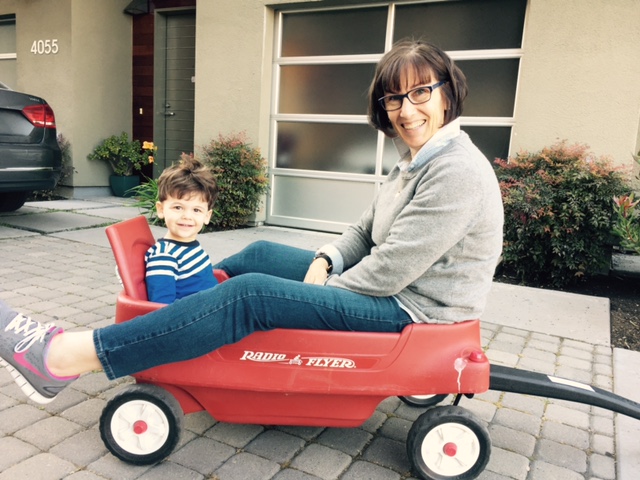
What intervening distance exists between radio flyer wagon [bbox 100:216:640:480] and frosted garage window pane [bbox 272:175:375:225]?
168 inches

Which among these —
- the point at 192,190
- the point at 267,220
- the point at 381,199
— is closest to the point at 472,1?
the point at 267,220

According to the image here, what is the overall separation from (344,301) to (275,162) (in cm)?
502

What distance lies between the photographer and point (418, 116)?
1980mm

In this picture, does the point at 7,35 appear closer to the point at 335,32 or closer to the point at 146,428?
the point at 335,32

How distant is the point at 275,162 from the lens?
22.1ft

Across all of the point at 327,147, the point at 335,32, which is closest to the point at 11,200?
the point at 327,147

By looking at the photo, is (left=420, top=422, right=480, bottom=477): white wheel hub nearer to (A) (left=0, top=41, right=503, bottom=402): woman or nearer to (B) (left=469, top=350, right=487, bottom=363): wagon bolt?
(B) (left=469, top=350, right=487, bottom=363): wagon bolt

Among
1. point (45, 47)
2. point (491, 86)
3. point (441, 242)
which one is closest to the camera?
point (441, 242)

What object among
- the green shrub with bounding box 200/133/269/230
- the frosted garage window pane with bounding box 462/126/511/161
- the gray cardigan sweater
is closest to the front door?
the green shrub with bounding box 200/133/269/230

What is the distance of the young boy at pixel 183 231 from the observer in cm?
220

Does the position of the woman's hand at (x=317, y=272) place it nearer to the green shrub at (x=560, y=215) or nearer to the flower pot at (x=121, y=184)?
the green shrub at (x=560, y=215)

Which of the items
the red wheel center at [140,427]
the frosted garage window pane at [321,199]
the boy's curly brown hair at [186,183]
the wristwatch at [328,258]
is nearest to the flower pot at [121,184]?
the frosted garage window pane at [321,199]

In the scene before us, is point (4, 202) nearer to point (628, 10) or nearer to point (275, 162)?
point (275, 162)

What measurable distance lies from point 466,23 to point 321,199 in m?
2.42
